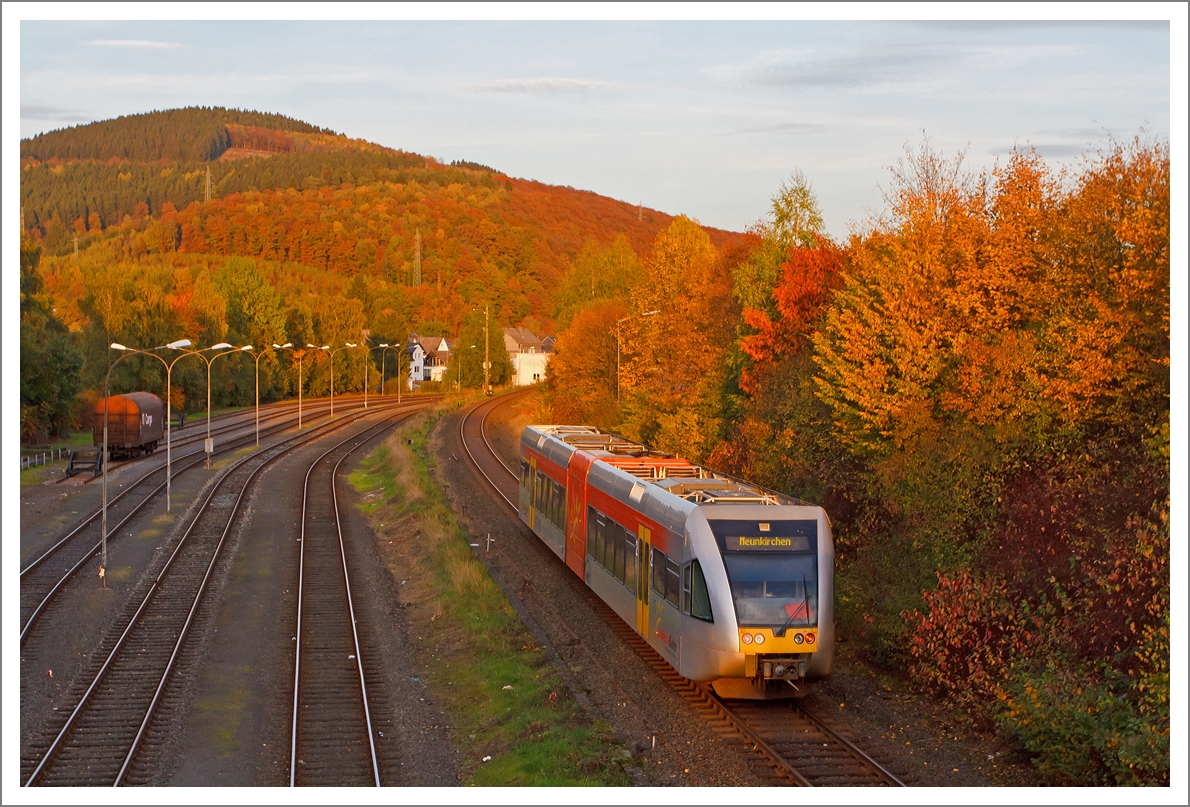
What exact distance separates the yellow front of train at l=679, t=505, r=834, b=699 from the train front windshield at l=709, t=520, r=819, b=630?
1 cm

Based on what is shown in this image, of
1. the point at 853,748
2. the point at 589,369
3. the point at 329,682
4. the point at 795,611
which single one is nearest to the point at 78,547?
the point at 329,682

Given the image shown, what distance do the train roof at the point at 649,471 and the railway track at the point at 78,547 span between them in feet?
40.4

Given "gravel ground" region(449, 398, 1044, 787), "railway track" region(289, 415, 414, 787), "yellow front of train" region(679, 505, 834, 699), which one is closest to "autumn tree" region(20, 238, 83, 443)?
"railway track" region(289, 415, 414, 787)

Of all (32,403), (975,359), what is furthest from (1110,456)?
(32,403)

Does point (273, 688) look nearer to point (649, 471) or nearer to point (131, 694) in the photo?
point (131, 694)

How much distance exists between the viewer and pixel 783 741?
1452 centimetres

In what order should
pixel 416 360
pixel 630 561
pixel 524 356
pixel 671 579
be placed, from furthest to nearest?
1. pixel 416 360
2. pixel 524 356
3. pixel 630 561
4. pixel 671 579

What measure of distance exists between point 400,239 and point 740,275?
516ft

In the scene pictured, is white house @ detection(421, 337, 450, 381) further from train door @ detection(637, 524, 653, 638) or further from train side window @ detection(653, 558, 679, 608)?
train side window @ detection(653, 558, 679, 608)

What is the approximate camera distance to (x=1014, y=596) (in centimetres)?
1662

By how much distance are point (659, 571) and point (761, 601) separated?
2443 mm

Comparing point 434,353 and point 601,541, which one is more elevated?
point 434,353

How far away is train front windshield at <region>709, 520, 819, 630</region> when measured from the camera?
49.3 ft

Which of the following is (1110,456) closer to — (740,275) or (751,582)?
(751,582)
